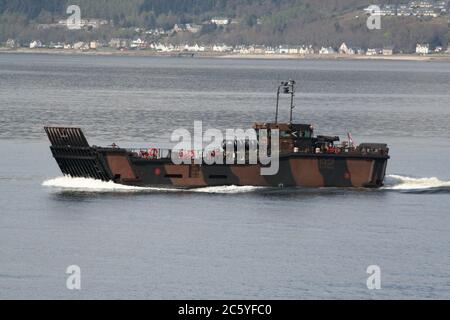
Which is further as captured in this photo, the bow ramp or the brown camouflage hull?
the brown camouflage hull

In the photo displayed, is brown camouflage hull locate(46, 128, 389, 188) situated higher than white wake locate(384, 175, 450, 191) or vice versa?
brown camouflage hull locate(46, 128, 389, 188)

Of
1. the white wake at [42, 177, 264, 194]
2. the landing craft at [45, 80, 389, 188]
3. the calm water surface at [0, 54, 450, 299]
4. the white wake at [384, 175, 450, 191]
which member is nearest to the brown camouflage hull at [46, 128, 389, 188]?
the landing craft at [45, 80, 389, 188]

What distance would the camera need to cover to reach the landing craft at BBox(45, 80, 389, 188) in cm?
9006

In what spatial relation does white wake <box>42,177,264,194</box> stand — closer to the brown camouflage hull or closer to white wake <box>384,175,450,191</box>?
the brown camouflage hull

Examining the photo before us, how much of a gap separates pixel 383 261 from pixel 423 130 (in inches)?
2891

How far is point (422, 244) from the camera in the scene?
73812 millimetres

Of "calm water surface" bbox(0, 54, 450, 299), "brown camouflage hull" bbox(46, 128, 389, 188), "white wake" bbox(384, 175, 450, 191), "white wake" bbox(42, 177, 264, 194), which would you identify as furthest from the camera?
"white wake" bbox(384, 175, 450, 191)

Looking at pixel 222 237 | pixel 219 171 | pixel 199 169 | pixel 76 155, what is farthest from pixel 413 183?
pixel 222 237

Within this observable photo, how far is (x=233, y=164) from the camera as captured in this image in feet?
297

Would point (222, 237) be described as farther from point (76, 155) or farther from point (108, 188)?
→ point (76, 155)

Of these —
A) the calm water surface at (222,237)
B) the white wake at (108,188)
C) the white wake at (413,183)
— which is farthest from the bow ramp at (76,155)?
the white wake at (413,183)

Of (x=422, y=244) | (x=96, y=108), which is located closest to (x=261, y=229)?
(x=422, y=244)

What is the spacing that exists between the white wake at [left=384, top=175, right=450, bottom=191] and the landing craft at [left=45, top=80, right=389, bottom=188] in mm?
1830
